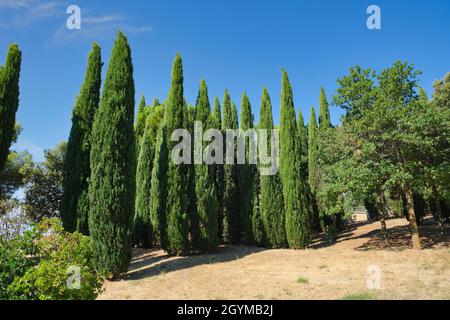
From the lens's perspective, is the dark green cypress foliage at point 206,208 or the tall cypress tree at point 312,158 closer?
the dark green cypress foliage at point 206,208

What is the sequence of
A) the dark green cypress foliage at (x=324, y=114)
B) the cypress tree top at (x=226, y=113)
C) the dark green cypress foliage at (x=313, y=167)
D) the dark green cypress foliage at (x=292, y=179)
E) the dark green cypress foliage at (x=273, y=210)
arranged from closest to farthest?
the dark green cypress foliage at (x=292, y=179)
the dark green cypress foliage at (x=273, y=210)
the cypress tree top at (x=226, y=113)
the dark green cypress foliage at (x=313, y=167)
the dark green cypress foliage at (x=324, y=114)

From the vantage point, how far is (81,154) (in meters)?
13.4

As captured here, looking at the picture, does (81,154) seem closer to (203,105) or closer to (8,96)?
(8,96)

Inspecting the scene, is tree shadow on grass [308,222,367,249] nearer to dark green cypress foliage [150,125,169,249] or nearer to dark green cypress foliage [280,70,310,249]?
dark green cypress foliage [280,70,310,249]

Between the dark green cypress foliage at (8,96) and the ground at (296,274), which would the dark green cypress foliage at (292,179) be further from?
the dark green cypress foliage at (8,96)

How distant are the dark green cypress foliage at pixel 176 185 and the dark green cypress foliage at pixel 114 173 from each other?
3.38 metres

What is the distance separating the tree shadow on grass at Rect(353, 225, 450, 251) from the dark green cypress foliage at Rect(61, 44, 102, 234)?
12859 mm

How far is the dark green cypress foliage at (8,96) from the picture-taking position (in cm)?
1337

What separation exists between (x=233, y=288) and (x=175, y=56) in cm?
1167

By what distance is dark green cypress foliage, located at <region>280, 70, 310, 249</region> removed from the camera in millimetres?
16453

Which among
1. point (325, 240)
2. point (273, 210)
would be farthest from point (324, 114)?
point (273, 210)

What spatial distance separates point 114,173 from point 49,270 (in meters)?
5.43

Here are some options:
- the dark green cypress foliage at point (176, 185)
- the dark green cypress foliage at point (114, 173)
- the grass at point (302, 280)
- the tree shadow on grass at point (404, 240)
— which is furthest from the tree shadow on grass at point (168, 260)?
the tree shadow on grass at point (404, 240)

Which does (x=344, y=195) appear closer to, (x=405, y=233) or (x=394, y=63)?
(x=405, y=233)
